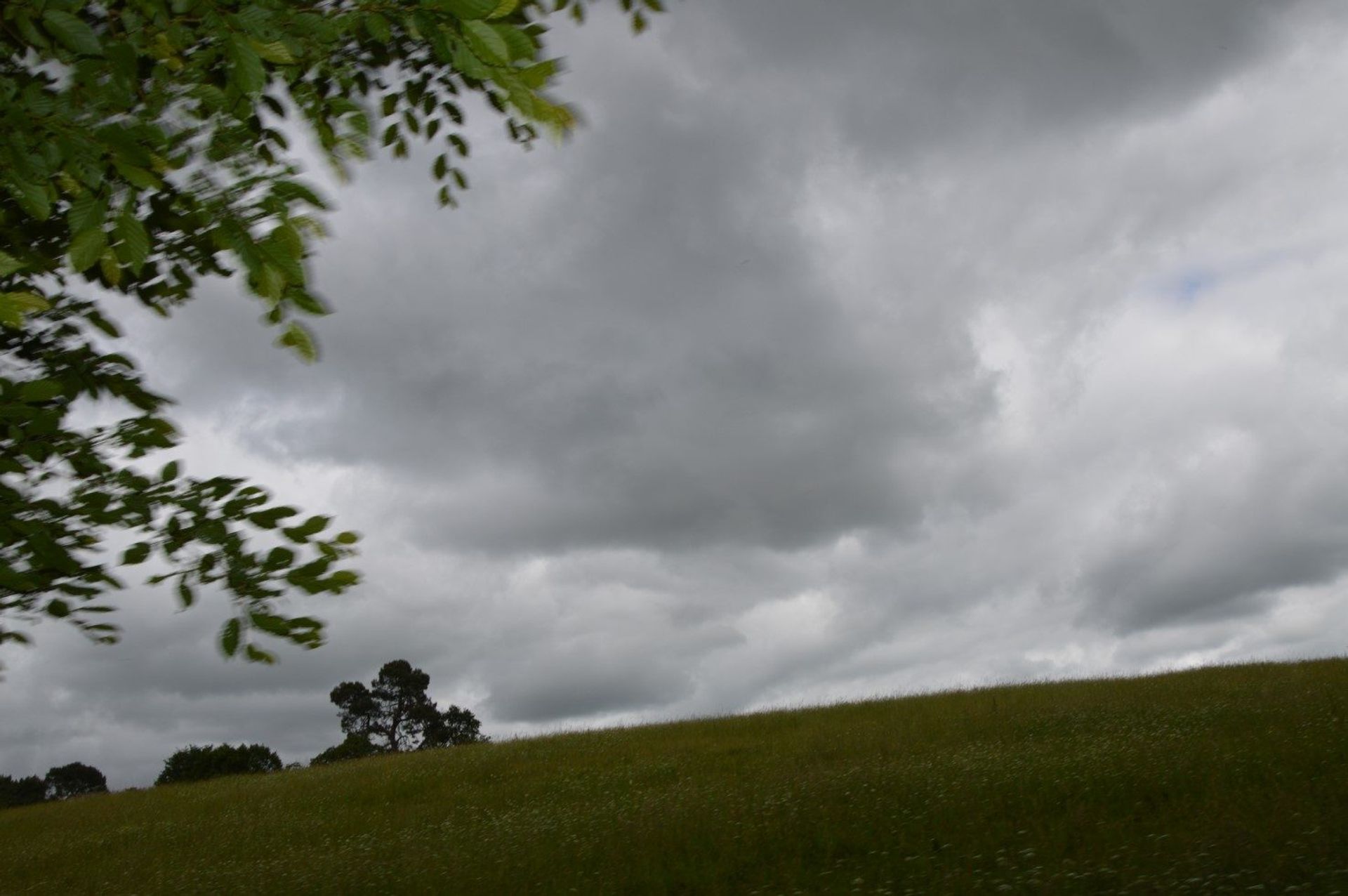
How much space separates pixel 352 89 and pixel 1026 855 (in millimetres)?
8658

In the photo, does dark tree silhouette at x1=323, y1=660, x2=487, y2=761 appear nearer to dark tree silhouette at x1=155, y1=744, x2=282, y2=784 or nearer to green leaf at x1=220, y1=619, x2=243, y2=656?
dark tree silhouette at x1=155, y1=744, x2=282, y2=784

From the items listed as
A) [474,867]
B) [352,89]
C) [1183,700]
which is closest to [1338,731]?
[1183,700]

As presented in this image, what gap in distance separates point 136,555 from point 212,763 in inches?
1148

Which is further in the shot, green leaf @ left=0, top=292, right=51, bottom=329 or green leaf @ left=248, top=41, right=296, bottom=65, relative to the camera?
green leaf @ left=248, top=41, right=296, bottom=65

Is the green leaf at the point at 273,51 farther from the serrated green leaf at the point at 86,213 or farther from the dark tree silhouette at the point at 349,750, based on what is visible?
the dark tree silhouette at the point at 349,750

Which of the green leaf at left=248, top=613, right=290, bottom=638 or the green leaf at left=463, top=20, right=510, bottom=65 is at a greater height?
the green leaf at left=463, top=20, right=510, bottom=65

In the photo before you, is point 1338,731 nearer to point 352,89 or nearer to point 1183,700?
point 1183,700

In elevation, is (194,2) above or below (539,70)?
above

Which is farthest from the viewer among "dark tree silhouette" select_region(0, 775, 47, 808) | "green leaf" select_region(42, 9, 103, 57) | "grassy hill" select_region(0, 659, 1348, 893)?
"dark tree silhouette" select_region(0, 775, 47, 808)

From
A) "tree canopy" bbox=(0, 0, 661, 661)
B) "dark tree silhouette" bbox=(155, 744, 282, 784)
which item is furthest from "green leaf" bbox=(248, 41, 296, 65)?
"dark tree silhouette" bbox=(155, 744, 282, 784)

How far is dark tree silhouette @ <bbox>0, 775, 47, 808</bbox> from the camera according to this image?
124 ft

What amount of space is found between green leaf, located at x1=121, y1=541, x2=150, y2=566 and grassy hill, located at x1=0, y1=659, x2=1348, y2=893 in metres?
6.08

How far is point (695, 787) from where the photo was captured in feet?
45.9

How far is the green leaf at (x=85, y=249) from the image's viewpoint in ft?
9.91
